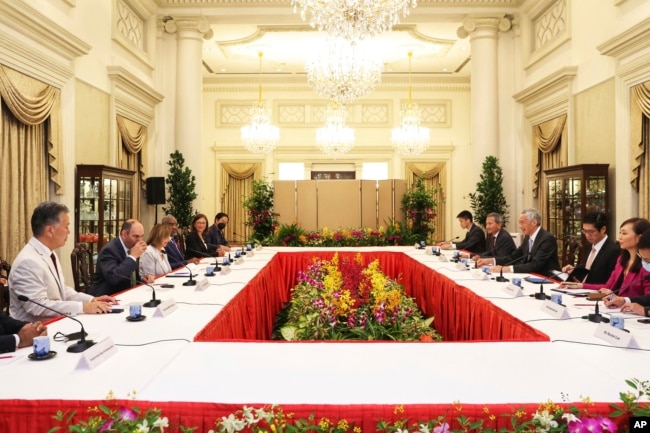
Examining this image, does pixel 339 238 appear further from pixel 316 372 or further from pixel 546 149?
pixel 316 372

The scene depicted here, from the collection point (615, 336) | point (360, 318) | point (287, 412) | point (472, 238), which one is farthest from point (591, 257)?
point (287, 412)

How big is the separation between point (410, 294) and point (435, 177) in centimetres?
770

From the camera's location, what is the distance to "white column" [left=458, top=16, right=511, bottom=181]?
30.4ft

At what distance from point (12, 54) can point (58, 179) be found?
1468 mm

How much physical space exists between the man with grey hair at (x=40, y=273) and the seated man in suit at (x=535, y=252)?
338 centimetres

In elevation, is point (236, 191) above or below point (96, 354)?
above

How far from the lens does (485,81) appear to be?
9.29 meters

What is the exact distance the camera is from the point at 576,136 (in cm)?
748

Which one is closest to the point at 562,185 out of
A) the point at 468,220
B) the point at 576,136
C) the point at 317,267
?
the point at 576,136

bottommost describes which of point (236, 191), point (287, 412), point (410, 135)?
point (287, 412)

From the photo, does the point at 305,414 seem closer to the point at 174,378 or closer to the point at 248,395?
the point at 248,395

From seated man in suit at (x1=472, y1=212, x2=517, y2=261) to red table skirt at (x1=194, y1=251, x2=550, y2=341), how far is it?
94cm

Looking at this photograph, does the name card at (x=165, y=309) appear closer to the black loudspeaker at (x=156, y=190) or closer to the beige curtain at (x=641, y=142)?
the beige curtain at (x=641, y=142)

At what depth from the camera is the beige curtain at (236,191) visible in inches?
537
